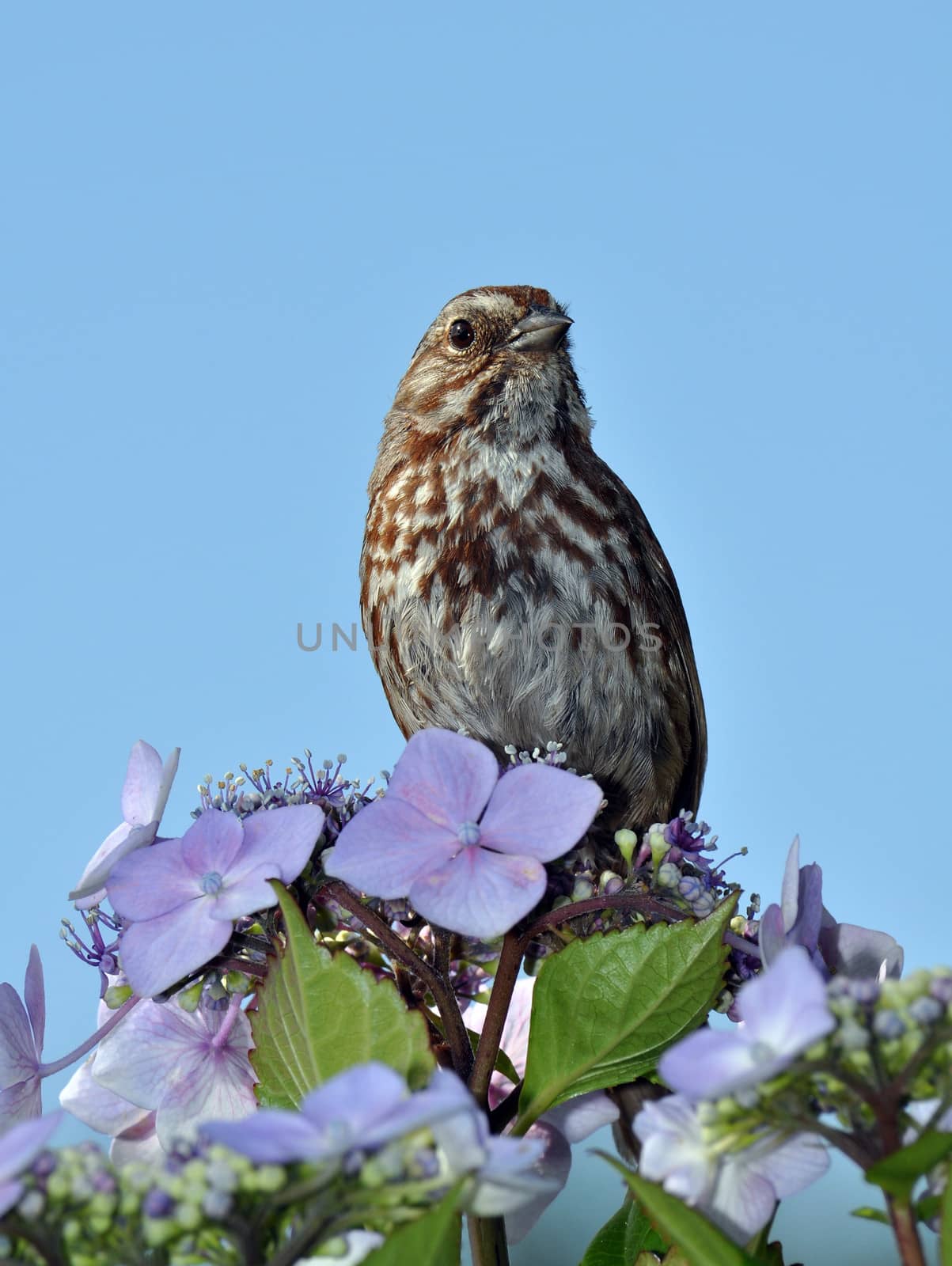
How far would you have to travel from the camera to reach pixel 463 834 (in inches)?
46.6

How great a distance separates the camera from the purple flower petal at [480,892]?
1113mm

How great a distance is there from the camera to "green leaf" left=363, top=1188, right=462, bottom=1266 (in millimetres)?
734

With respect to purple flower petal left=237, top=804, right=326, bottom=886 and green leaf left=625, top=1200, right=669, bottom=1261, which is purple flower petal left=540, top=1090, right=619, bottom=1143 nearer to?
green leaf left=625, top=1200, right=669, bottom=1261

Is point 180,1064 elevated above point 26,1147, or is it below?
below

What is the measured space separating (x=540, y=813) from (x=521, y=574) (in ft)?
3.90

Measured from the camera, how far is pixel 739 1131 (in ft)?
2.74

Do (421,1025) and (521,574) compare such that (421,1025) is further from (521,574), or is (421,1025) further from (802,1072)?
(521,574)

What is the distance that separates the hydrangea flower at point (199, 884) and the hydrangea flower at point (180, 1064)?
0.19 m

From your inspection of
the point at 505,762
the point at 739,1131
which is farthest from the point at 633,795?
the point at 739,1131

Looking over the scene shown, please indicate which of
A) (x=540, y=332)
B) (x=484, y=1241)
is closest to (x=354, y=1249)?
(x=484, y=1241)

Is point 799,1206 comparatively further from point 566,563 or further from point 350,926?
point 350,926

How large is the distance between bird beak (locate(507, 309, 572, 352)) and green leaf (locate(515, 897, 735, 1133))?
5.27 feet

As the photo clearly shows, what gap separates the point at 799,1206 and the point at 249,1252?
2717 mm

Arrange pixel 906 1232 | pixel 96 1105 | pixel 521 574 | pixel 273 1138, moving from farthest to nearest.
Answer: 1. pixel 521 574
2. pixel 96 1105
3. pixel 906 1232
4. pixel 273 1138
